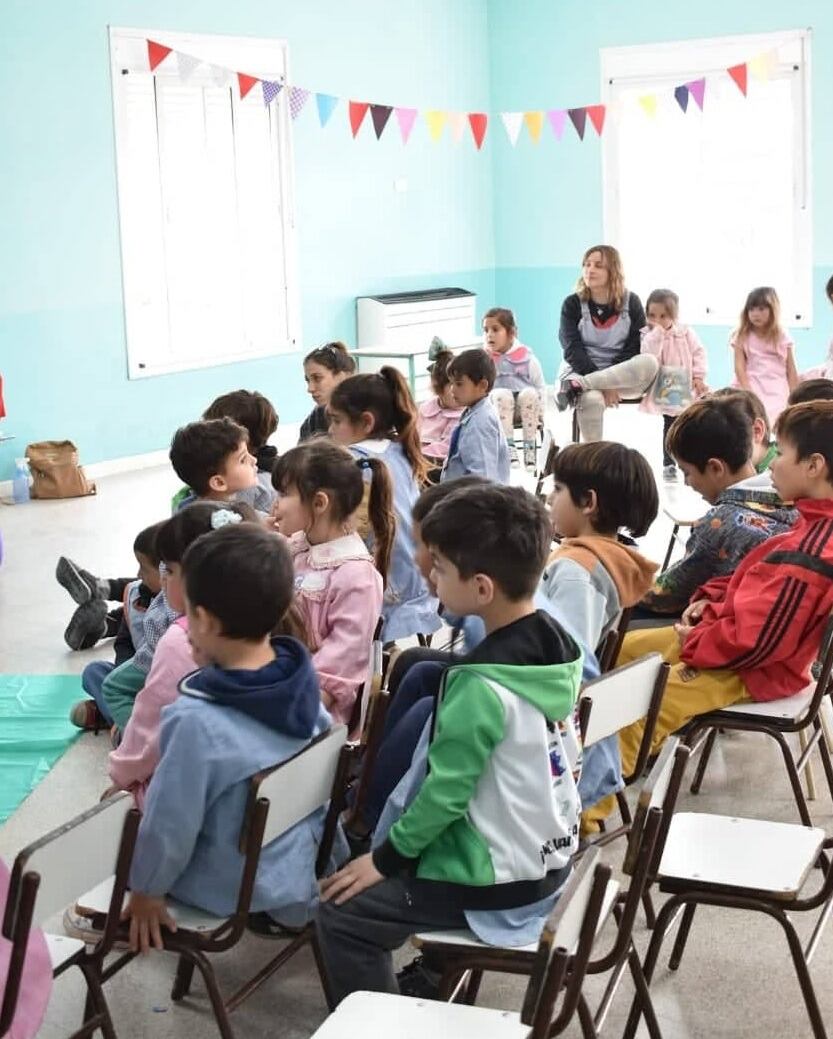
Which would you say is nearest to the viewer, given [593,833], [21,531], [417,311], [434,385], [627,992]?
[627,992]

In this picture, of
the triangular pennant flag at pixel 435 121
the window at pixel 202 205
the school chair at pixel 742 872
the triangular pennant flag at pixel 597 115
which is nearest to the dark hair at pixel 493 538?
the school chair at pixel 742 872

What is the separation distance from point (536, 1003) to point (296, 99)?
7.82 meters

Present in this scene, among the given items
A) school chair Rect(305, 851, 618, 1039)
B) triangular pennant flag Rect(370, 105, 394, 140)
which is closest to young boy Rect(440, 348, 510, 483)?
school chair Rect(305, 851, 618, 1039)

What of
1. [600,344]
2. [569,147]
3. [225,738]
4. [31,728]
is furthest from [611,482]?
[569,147]

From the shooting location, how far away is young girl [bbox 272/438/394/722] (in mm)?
2832

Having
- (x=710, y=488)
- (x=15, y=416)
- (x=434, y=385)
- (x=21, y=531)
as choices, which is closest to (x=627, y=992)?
(x=710, y=488)

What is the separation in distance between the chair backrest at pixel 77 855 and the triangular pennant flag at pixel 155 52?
262 inches

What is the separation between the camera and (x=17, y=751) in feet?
12.5

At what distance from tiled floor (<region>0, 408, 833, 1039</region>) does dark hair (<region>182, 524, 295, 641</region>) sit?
0.73 metres

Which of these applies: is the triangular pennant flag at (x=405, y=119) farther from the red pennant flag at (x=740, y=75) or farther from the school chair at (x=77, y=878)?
the school chair at (x=77, y=878)

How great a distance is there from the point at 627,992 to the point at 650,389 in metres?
4.88

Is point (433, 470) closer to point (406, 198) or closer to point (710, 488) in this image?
point (710, 488)

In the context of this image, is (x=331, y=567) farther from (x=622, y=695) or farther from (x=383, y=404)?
(x=383, y=404)

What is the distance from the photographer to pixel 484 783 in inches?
78.2
